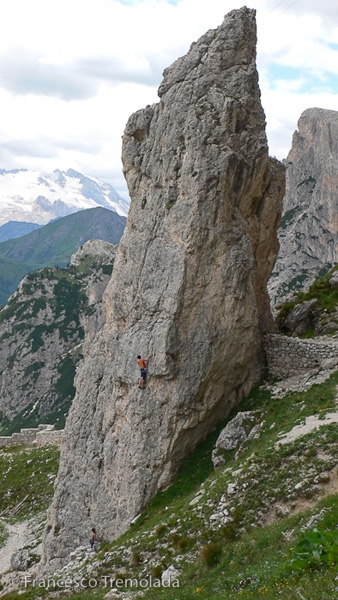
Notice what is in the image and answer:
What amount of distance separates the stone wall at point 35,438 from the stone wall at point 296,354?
122 ft

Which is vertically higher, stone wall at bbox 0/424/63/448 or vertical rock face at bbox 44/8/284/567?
vertical rock face at bbox 44/8/284/567

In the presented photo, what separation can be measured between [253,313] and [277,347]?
9.90 feet

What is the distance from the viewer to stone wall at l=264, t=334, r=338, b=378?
2670cm

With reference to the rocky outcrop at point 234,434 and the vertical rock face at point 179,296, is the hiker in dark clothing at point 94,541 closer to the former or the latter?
the vertical rock face at point 179,296

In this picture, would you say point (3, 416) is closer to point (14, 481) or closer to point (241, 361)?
point (14, 481)

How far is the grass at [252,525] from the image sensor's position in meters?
11.5

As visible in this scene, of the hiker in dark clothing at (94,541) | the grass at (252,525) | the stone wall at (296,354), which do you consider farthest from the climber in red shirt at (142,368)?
the hiker in dark clothing at (94,541)

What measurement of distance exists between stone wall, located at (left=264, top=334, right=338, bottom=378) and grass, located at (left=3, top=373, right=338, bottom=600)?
95.5 inches

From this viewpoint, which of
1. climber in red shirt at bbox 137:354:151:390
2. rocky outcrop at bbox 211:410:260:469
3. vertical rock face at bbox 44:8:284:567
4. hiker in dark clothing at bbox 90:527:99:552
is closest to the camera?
rocky outcrop at bbox 211:410:260:469

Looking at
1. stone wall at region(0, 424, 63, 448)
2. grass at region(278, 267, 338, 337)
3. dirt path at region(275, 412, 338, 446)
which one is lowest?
stone wall at region(0, 424, 63, 448)

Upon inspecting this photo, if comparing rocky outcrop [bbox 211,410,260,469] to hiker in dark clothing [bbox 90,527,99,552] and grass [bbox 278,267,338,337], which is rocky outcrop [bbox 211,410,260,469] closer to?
hiker in dark clothing [bbox 90,527,99,552]

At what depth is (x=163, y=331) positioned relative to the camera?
25.1 m

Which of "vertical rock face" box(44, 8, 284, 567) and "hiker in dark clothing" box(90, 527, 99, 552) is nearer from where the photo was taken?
"hiker in dark clothing" box(90, 527, 99, 552)

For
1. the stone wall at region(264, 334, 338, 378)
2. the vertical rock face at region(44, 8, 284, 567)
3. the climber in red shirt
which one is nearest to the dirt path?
the vertical rock face at region(44, 8, 284, 567)
